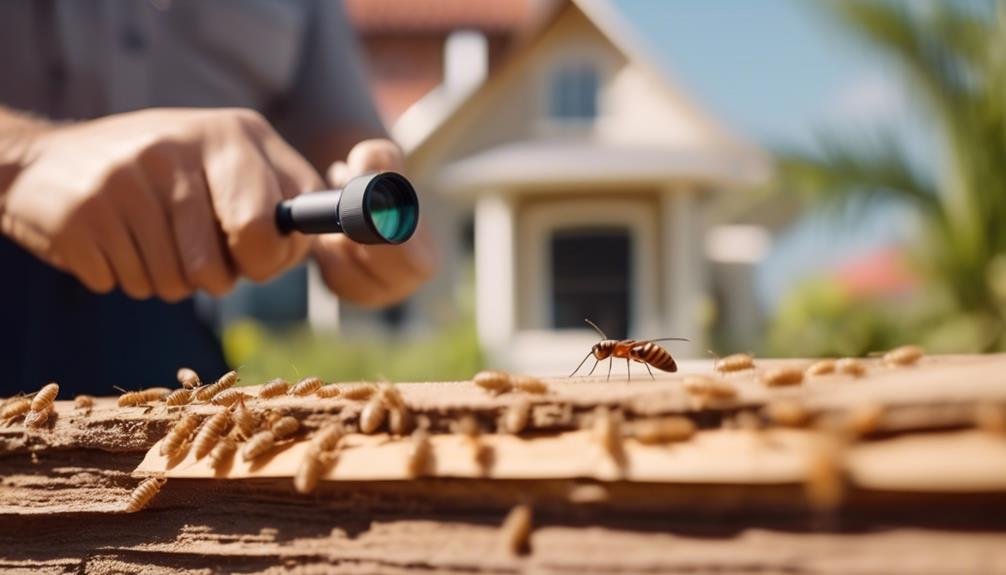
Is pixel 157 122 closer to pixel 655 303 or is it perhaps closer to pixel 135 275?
pixel 135 275

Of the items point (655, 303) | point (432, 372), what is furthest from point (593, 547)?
point (655, 303)

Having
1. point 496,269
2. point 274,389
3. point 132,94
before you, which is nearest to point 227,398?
point 274,389

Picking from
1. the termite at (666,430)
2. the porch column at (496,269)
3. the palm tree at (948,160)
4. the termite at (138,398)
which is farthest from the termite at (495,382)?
the porch column at (496,269)

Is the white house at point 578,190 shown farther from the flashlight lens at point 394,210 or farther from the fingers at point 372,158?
the flashlight lens at point 394,210

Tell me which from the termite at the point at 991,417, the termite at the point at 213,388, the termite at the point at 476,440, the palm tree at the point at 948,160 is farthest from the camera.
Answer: the palm tree at the point at 948,160

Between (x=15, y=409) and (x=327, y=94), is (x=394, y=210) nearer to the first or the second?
(x=15, y=409)

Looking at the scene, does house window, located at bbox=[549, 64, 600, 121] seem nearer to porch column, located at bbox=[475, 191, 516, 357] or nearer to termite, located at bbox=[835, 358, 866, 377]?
porch column, located at bbox=[475, 191, 516, 357]
